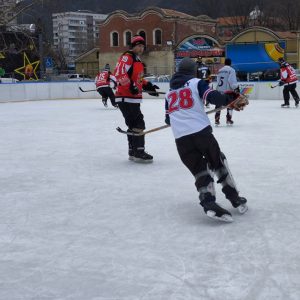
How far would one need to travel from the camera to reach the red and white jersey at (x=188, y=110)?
13.0 ft

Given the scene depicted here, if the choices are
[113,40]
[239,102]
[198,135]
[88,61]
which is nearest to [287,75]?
[239,102]

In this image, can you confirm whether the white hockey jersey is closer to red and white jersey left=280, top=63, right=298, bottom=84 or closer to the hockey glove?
red and white jersey left=280, top=63, right=298, bottom=84

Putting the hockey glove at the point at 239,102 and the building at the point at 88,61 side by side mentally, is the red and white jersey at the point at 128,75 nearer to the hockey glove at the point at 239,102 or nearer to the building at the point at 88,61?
the hockey glove at the point at 239,102

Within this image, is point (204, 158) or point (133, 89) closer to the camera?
point (204, 158)

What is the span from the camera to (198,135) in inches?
157

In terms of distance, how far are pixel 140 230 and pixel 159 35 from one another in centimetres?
4392

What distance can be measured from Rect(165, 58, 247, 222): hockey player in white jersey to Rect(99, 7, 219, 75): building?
37.8 meters

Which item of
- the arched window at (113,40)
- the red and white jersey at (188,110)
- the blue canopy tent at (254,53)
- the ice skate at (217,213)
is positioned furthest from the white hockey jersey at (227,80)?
the arched window at (113,40)

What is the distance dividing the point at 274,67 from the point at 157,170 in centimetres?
2509

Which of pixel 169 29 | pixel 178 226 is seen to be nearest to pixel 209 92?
pixel 178 226

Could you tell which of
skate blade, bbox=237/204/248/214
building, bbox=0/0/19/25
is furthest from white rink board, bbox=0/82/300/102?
skate blade, bbox=237/204/248/214

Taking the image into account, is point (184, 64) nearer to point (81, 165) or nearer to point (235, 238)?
point (235, 238)

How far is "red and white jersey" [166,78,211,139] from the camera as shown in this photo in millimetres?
3971

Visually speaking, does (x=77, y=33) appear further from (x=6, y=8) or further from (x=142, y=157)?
(x=142, y=157)
